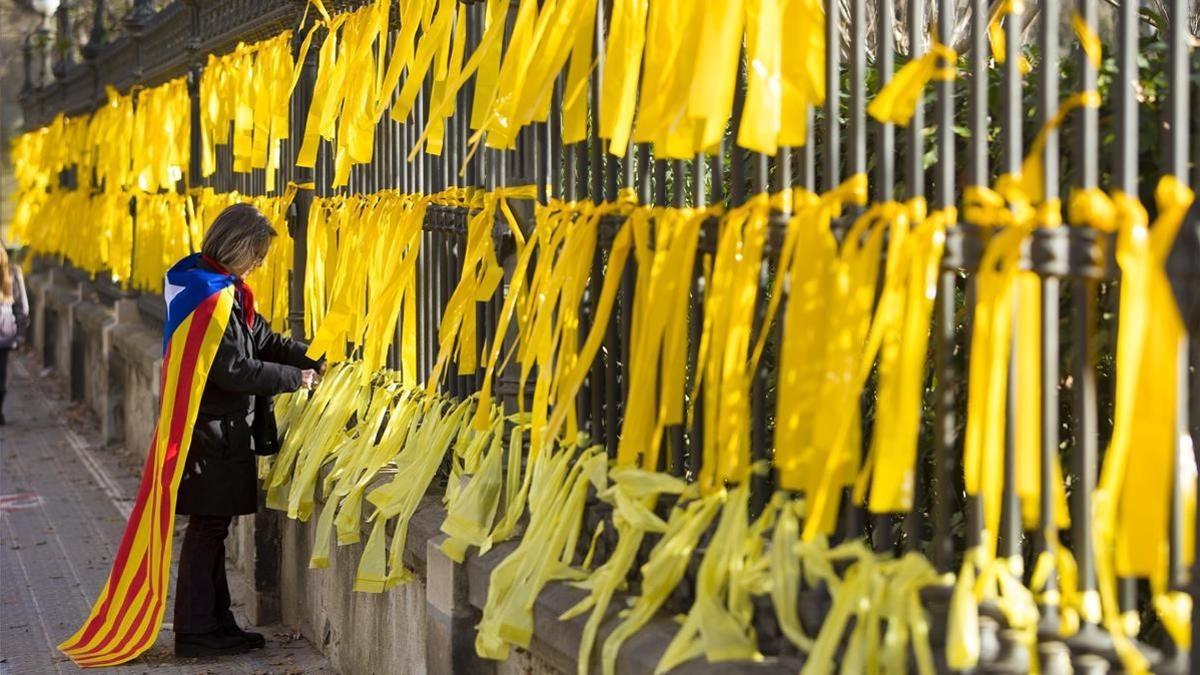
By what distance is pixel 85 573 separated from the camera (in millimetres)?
8289

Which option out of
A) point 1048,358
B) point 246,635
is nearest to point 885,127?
point 1048,358

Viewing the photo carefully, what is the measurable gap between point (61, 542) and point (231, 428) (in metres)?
3.03

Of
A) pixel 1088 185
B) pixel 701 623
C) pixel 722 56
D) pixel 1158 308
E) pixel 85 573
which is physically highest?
pixel 722 56

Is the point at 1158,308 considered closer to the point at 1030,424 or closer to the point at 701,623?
the point at 1030,424

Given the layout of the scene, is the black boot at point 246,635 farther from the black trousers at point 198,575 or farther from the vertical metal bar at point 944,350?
the vertical metal bar at point 944,350

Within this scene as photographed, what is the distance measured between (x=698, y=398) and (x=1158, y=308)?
1.52m

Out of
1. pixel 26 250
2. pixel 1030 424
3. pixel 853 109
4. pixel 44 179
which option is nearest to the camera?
pixel 1030 424

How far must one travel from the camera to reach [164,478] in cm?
636

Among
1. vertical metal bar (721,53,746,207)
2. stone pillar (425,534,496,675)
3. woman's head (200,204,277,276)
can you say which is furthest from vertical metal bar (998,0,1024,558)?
woman's head (200,204,277,276)

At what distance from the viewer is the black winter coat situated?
248 inches

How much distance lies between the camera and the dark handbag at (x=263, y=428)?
6621mm

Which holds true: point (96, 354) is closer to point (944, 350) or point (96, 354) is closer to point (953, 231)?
point (944, 350)

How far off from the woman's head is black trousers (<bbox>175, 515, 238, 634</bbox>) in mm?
947

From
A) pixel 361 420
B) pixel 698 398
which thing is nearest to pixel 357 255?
pixel 361 420
